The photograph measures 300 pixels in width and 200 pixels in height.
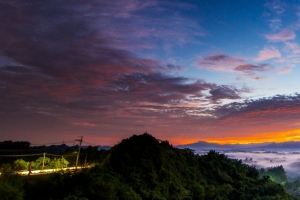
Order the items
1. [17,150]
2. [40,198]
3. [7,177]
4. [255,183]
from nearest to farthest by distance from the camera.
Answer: [7,177], [40,198], [255,183], [17,150]

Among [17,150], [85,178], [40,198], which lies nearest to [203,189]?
[85,178]

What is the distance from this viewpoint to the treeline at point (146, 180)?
19.3 meters

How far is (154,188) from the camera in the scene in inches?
1100

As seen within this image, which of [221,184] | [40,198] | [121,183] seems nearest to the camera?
[40,198]

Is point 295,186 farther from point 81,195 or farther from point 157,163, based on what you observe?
point 81,195

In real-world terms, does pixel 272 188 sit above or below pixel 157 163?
below

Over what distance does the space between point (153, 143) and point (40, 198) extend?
676 inches

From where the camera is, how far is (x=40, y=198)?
60.9ft

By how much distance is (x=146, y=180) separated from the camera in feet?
92.7

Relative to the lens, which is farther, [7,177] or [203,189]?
[203,189]

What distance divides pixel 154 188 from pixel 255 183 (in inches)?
1085

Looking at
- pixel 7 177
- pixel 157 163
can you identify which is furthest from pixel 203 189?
pixel 7 177

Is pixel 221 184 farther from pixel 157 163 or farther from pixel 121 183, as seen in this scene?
pixel 121 183

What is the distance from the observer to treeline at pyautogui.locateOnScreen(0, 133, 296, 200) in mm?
19312
